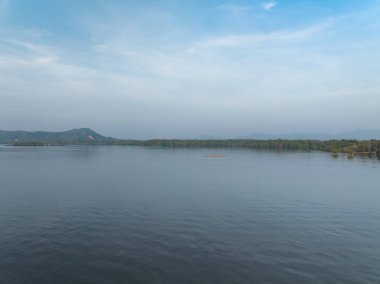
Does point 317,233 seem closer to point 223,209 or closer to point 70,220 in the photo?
point 223,209

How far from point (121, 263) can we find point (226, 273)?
22.6 ft

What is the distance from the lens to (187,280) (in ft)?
56.8

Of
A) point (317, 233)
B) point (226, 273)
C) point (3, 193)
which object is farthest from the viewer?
point (3, 193)

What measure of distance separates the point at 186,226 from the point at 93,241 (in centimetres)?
839

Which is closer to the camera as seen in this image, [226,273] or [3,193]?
[226,273]

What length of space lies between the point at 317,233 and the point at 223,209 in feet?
35.7

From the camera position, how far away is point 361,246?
22906 millimetres

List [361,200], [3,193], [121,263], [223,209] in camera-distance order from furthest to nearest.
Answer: [3,193], [361,200], [223,209], [121,263]

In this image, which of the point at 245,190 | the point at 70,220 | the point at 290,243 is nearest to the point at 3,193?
the point at 70,220

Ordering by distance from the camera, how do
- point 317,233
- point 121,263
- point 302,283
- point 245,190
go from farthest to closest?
point 245,190 → point 317,233 → point 121,263 → point 302,283

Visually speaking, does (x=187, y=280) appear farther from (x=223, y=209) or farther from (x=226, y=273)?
(x=223, y=209)

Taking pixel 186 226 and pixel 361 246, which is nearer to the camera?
pixel 361 246

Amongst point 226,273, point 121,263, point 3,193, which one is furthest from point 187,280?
point 3,193

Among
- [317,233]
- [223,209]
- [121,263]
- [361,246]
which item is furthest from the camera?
[223,209]
